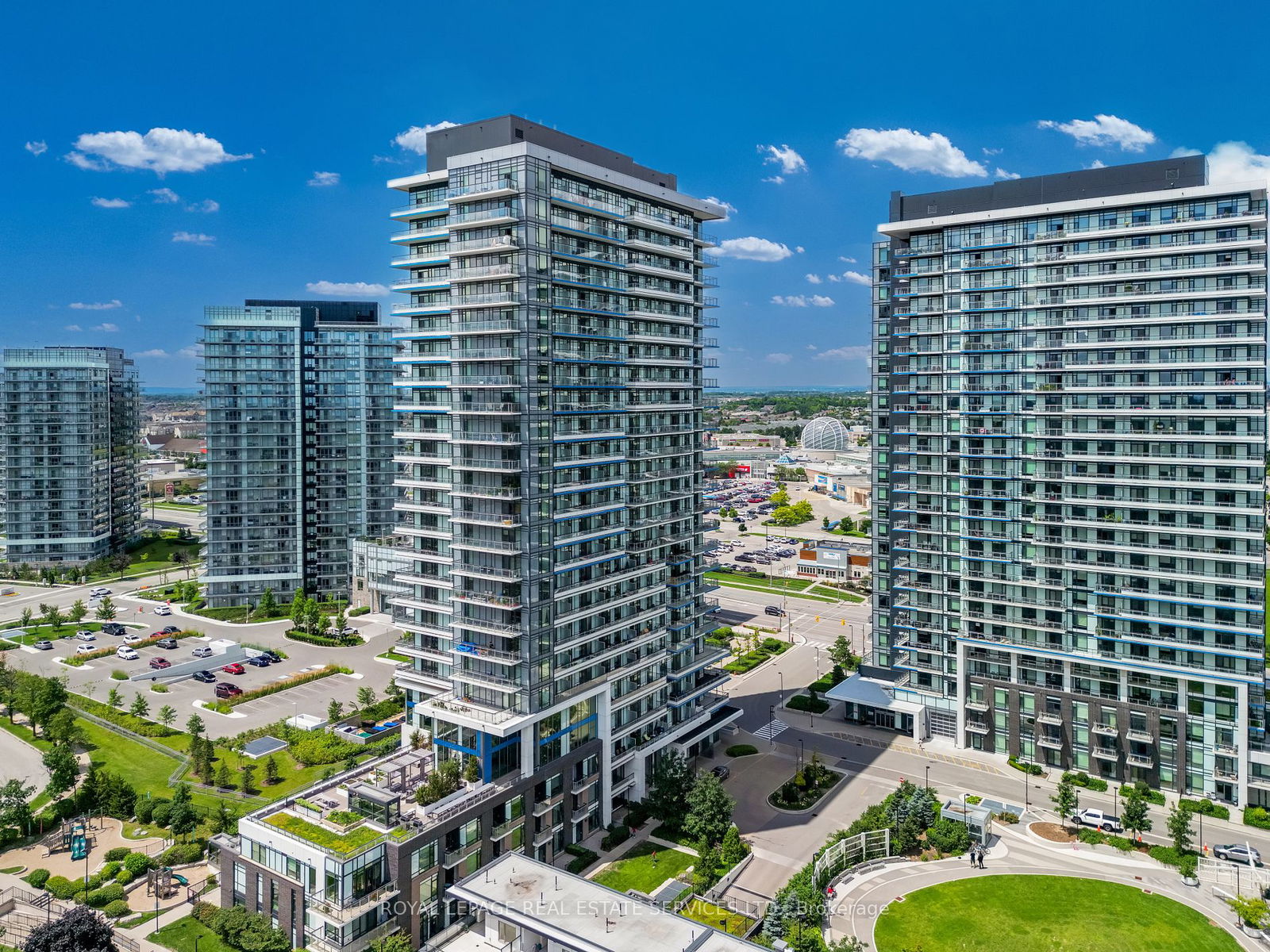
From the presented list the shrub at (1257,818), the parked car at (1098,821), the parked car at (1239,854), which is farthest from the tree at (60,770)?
the shrub at (1257,818)

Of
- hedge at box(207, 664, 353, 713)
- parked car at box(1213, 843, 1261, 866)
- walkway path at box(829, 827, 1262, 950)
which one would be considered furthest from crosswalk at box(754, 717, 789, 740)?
hedge at box(207, 664, 353, 713)

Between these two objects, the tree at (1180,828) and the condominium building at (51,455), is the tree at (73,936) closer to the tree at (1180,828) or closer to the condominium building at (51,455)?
the tree at (1180,828)

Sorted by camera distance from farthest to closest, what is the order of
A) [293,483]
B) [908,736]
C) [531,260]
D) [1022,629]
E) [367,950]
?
→ [293,483] → [908,736] → [1022,629] → [531,260] → [367,950]

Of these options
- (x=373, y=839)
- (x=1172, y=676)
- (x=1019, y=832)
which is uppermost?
(x=1172, y=676)

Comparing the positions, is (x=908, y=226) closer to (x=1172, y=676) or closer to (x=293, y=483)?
(x=1172, y=676)

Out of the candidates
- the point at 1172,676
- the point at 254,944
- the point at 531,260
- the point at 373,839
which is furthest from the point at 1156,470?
the point at 254,944

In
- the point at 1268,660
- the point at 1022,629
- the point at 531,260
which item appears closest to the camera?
the point at 531,260

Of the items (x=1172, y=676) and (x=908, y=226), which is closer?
(x=1172, y=676)
